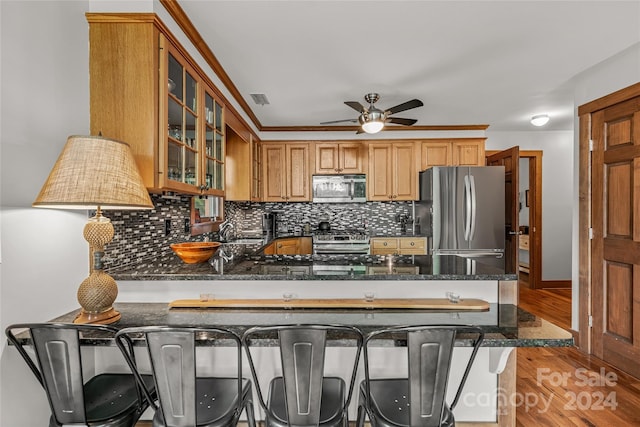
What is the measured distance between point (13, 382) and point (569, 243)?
20.5 ft

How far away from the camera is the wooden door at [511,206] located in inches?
154

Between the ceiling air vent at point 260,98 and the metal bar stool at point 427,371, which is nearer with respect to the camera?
the metal bar stool at point 427,371

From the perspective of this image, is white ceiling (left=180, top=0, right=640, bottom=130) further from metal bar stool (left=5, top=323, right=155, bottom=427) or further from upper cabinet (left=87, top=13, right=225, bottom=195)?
metal bar stool (left=5, top=323, right=155, bottom=427)

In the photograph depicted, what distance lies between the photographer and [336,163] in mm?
4758

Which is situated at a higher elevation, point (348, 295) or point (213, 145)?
point (213, 145)

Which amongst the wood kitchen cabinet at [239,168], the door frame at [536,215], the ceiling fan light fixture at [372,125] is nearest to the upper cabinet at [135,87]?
the ceiling fan light fixture at [372,125]

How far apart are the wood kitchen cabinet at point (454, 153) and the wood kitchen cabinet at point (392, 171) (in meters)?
0.18

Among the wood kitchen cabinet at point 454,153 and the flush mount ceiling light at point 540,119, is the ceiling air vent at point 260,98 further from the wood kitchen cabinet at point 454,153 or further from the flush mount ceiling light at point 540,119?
the flush mount ceiling light at point 540,119

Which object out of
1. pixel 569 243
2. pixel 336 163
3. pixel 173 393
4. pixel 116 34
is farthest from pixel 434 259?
pixel 569 243

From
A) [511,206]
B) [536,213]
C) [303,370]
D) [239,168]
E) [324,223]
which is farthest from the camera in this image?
[536,213]

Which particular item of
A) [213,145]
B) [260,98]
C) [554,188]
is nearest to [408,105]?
[260,98]

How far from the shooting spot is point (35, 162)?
151 centimetres

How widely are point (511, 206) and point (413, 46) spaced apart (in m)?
2.60

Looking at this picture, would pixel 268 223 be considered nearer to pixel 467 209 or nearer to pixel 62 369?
pixel 467 209
